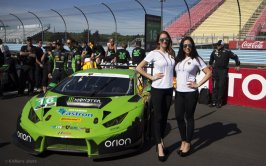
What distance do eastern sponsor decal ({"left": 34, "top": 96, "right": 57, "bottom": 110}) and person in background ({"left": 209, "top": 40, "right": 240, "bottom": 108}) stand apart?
197 inches

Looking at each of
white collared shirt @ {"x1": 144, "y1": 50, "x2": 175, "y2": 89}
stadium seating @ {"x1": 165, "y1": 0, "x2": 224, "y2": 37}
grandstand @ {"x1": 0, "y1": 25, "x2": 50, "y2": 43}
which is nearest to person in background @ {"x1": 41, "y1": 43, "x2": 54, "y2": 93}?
white collared shirt @ {"x1": 144, "y1": 50, "x2": 175, "y2": 89}

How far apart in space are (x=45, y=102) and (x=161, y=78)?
5.54 ft

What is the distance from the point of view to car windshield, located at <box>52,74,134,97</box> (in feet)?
17.4

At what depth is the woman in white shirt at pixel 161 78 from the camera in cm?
451

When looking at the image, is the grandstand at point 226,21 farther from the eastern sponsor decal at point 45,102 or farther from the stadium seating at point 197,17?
the eastern sponsor decal at point 45,102

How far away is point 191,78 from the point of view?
4.61m

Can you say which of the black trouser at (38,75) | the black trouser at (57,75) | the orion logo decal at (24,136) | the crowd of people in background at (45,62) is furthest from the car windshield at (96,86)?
the black trouser at (38,75)

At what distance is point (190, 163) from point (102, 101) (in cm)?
147

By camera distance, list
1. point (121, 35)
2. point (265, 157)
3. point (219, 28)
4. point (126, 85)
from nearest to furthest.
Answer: point (265, 157) < point (126, 85) < point (121, 35) < point (219, 28)

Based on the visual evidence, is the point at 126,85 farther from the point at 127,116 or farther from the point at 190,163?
the point at 190,163

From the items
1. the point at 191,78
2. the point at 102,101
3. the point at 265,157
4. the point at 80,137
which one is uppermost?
the point at 191,78

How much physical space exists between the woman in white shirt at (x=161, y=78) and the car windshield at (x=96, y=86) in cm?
84

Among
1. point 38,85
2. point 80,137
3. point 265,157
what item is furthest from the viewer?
point 38,85

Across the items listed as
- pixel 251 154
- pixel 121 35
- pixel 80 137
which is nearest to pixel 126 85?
pixel 80 137
